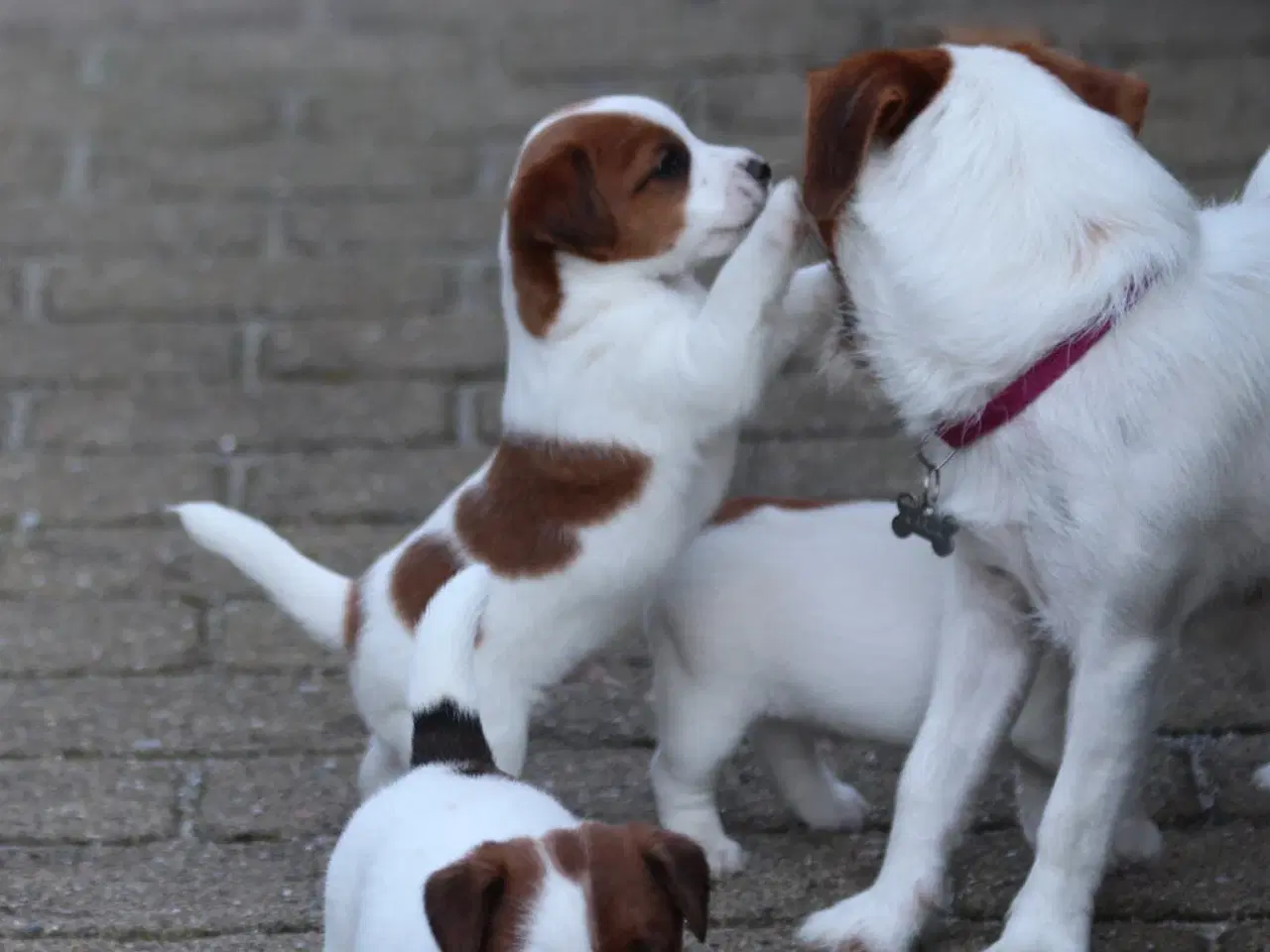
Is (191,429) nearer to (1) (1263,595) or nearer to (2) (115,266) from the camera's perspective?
(2) (115,266)

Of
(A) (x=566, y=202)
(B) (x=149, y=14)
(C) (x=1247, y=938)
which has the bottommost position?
(C) (x=1247, y=938)

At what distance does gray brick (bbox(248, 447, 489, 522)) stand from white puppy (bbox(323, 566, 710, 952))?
213cm

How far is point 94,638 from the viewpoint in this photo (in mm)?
4969

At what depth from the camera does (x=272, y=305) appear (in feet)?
21.2

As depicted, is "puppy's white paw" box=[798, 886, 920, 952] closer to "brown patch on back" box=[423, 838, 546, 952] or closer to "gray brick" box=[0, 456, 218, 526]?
"brown patch on back" box=[423, 838, 546, 952]

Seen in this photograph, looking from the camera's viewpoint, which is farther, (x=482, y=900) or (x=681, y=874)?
(x=681, y=874)

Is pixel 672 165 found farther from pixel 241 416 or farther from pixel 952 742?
pixel 241 416

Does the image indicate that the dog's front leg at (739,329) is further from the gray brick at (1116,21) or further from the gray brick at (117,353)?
the gray brick at (1116,21)

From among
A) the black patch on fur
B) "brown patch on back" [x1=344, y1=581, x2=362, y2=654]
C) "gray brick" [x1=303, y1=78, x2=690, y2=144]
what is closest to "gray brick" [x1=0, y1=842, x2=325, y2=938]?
"brown patch on back" [x1=344, y1=581, x2=362, y2=654]

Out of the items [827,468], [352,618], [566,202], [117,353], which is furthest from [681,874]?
[117,353]

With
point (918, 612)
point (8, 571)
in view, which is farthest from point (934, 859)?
point (8, 571)

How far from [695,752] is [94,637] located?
5.78 feet

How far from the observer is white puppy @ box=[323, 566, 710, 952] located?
272 centimetres

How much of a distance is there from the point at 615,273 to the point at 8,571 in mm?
2068
